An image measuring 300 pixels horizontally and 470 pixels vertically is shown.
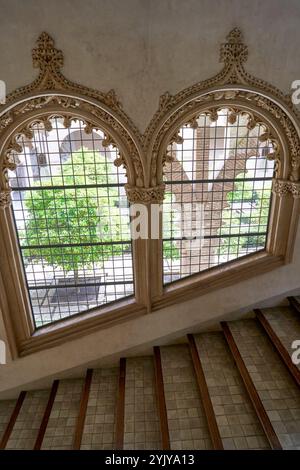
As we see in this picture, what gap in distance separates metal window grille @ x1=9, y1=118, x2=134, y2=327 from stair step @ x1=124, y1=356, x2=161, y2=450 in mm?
1099

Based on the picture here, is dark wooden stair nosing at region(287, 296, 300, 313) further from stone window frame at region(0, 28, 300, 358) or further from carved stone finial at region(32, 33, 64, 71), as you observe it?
carved stone finial at region(32, 33, 64, 71)

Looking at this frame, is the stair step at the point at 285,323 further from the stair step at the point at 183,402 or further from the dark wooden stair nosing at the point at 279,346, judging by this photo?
the stair step at the point at 183,402

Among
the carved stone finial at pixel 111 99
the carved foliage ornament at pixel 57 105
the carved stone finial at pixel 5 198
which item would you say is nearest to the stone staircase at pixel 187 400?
the carved foliage ornament at pixel 57 105

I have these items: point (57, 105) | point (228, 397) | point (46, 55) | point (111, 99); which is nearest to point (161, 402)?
point (228, 397)

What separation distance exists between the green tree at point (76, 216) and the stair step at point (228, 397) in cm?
198

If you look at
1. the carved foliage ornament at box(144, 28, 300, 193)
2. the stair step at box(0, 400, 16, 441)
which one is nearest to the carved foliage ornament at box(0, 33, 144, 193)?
the carved foliage ornament at box(144, 28, 300, 193)

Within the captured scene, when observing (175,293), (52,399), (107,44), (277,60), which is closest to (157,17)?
(107,44)

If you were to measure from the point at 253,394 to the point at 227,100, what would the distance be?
3.49 meters

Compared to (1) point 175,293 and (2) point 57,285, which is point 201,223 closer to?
(1) point 175,293

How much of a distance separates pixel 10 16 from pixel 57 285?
11.0ft

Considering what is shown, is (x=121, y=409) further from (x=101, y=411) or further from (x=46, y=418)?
(x=46, y=418)

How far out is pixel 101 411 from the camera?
4285 mm

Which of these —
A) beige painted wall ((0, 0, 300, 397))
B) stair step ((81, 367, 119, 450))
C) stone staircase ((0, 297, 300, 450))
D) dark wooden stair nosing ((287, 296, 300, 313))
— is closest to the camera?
beige painted wall ((0, 0, 300, 397))

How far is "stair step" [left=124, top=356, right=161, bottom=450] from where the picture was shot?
374 centimetres
